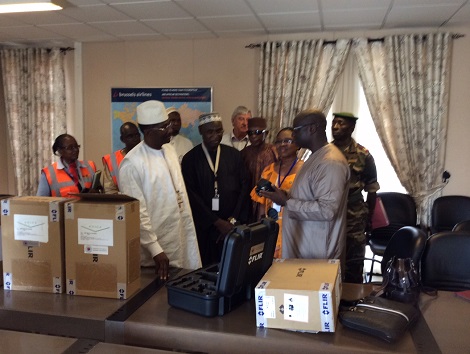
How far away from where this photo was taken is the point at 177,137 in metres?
4.25

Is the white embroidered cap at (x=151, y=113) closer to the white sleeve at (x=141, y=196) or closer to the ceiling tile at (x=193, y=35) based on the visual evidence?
the white sleeve at (x=141, y=196)

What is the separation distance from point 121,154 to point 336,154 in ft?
7.27

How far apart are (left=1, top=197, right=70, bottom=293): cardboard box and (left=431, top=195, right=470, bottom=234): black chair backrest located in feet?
12.0

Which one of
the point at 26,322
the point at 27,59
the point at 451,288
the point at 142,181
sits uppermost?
the point at 27,59

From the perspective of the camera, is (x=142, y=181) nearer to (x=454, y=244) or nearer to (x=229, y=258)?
(x=229, y=258)

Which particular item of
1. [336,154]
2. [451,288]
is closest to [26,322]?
[336,154]

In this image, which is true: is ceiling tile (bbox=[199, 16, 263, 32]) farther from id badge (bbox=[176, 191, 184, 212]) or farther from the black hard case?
the black hard case

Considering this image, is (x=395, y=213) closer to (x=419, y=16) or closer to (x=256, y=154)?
(x=256, y=154)

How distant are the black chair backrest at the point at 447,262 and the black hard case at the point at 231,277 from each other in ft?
3.99

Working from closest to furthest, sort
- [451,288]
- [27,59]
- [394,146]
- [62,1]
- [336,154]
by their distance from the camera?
[336,154], [451,288], [62,1], [394,146], [27,59]

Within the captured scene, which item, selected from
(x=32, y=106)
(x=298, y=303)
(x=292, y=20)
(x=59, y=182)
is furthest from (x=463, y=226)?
(x=32, y=106)

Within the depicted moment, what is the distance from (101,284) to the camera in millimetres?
1622

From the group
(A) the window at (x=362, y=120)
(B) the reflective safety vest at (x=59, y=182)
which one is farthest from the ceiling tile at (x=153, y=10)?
(A) the window at (x=362, y=120)

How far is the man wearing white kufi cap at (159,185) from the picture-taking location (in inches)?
83.8
